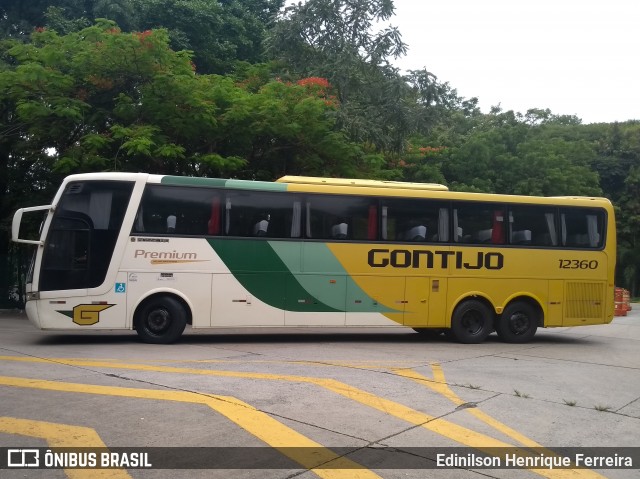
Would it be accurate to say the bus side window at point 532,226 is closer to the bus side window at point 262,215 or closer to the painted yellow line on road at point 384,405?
the bus side window at point 262,215

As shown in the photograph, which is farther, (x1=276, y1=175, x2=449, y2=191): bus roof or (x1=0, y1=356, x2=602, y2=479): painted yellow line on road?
(x1=276, y1=175, x2=449, y2=191): bus roof

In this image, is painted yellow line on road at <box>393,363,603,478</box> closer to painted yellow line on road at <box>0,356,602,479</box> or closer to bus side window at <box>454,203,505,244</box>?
painted yellow line on road at <box>0,356,602,479</box>

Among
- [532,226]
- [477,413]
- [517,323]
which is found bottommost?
[477,413]

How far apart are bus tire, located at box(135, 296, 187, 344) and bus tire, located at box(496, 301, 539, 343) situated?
684 centimetres

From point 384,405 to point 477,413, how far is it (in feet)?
3.46

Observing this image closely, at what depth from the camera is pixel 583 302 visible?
47.1 ft

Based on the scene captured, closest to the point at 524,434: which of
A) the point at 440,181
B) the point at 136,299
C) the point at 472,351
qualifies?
the point at 472,351

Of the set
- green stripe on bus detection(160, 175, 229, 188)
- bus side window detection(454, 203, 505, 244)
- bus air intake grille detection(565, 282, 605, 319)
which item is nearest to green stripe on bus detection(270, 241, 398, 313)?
green stripe on bus detection(160, 175, 229, 188)

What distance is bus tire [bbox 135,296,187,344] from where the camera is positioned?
40.8 feet

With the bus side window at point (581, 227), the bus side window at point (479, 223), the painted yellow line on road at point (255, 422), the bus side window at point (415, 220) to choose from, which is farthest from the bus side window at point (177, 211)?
the bus side window at point (581, 227)

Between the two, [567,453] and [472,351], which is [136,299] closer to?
[472,351]

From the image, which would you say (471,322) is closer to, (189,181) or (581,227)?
(581,227)

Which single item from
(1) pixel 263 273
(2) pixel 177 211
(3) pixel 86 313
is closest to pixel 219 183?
(2) pixel 177 211

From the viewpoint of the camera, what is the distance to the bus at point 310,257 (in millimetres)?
12094
